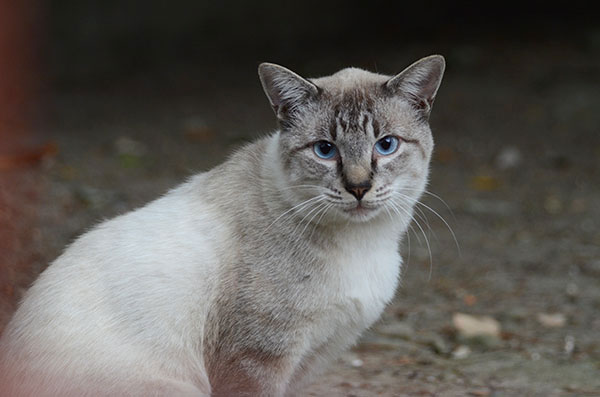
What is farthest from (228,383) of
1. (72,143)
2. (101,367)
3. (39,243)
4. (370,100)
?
(72,143)

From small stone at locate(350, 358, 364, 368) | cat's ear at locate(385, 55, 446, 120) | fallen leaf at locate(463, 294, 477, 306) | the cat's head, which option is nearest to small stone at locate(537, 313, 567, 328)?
fallen leaf at locate(463, 294, 477, 306)

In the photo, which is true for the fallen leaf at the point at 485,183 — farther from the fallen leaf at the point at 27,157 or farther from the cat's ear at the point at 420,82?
the cat's ear at the point at 420,82

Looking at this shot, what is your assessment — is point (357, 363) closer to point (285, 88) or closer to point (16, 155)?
point (285, 88)

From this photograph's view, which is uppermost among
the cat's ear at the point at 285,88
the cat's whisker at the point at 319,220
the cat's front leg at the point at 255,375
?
the cat's ear at the point at 285,88

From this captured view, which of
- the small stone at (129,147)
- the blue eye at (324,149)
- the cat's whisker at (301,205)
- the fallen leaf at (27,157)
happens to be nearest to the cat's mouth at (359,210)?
the cat's whisker at (301,205)

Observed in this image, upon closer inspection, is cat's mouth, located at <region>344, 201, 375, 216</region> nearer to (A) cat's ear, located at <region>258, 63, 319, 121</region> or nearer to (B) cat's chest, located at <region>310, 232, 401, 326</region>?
(B) cat's chest, located at <region>310, 232, 401, 326</region>

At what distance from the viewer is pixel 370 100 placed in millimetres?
3639

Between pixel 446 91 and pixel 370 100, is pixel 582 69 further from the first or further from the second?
pixel 370 100

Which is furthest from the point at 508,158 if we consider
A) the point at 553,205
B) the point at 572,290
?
the point at 572,290

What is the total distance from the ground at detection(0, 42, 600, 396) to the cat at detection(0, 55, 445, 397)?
2.29 feet

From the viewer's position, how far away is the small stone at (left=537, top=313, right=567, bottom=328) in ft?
17.2

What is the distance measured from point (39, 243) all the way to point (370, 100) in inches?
115

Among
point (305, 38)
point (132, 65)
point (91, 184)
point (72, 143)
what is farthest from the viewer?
point (305, 38)

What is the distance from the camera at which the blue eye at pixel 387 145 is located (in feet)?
11.8
